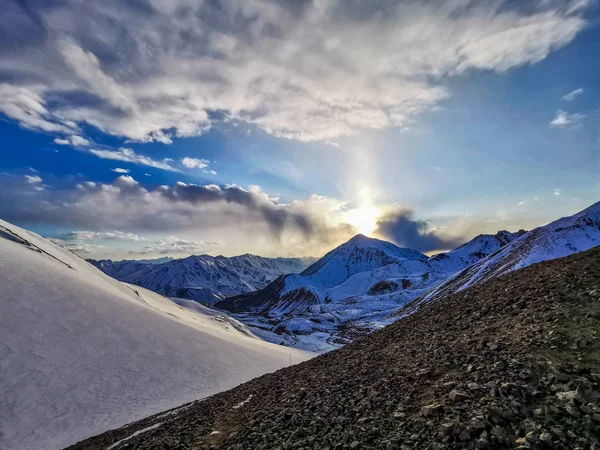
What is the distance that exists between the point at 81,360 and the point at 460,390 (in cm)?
3276

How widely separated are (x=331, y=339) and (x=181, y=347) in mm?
103962

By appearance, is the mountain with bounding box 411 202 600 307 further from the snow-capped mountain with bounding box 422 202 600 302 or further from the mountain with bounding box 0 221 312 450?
the mountain with bounding box 0 221 312 450

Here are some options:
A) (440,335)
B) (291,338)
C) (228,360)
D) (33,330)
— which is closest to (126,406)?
(33,330)

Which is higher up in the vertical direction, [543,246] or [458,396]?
[543,246]

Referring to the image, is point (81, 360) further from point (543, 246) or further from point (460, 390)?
point (543, 246)

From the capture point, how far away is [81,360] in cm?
2944

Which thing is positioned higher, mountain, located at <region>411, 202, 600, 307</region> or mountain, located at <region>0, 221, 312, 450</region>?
mountain, located at <region>411, 202, 600, 307</region>

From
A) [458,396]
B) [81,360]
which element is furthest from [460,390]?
[81,360]

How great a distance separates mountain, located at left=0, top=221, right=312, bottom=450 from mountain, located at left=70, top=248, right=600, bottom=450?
1156 centimetres

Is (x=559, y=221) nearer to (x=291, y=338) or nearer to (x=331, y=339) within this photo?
(x=331, y=339)

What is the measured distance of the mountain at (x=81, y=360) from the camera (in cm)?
2275

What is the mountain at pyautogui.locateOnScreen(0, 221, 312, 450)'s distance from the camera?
22.8m

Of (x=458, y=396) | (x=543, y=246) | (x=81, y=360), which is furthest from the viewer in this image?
(x=543, y=246)

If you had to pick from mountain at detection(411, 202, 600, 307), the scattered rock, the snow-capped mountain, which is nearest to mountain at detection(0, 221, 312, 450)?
the scattered rock
